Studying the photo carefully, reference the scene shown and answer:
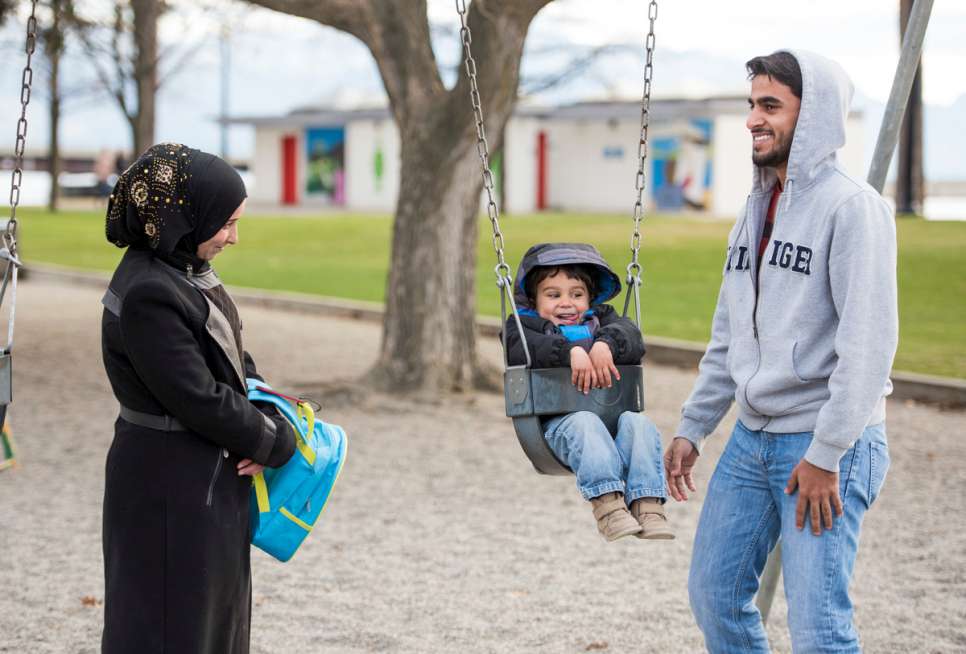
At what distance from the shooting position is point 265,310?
1625 cm

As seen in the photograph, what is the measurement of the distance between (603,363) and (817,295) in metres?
0.74

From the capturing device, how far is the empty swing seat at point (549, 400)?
11.8 ft

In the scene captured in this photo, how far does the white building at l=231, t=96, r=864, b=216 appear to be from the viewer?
37.9 m

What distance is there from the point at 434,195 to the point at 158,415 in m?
6.72

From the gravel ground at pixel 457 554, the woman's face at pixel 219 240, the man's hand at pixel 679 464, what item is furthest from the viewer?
the gravel ground at pixel 457 554

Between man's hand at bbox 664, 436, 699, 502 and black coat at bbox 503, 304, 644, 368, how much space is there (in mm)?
275

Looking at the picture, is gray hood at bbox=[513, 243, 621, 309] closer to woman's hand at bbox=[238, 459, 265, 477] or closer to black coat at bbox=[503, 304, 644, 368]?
black coat at bbox=[503, 304, 644, 368]

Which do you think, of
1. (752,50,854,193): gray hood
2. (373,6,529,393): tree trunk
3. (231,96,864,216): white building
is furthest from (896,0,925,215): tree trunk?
(752,50,854,193): gray hood

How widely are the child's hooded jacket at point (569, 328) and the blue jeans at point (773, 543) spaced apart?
1.75 ft

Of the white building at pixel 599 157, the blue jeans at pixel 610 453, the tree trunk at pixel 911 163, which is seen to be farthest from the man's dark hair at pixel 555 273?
the white building at pixel 599 157

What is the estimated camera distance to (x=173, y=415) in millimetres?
3094

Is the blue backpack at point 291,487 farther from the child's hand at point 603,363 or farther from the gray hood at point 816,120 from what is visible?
the gray hood at point 816,120

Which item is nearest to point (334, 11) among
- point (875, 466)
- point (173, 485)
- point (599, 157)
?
point (173, 485)

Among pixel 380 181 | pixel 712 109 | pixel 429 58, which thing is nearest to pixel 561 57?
pixel 712 109
